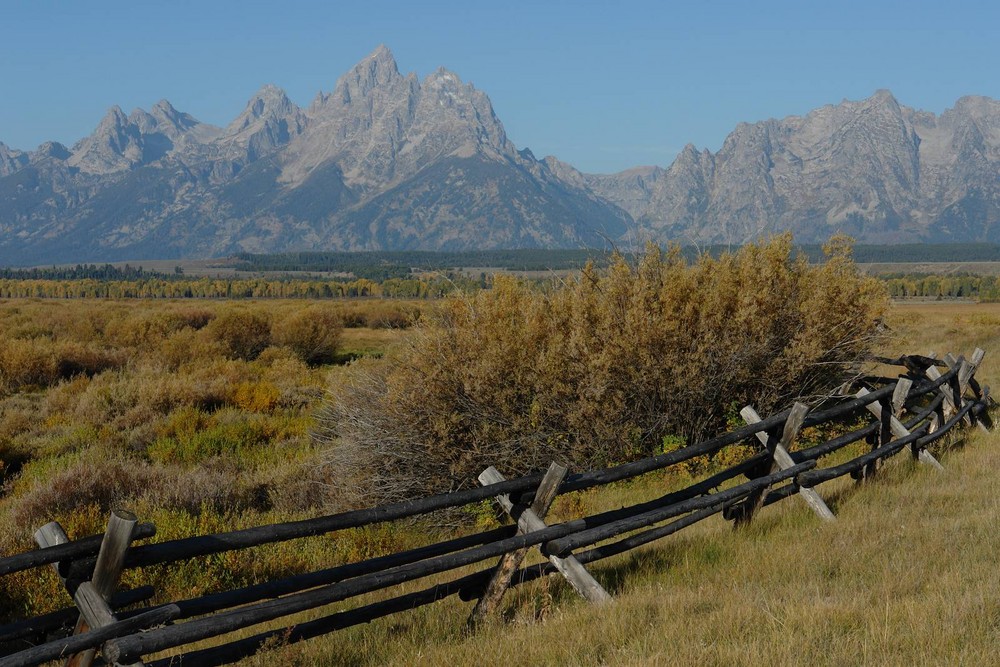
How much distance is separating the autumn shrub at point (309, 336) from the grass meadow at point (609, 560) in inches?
503

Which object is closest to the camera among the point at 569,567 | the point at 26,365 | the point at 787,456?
the point at 569,567

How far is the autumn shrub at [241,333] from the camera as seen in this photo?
3011cm

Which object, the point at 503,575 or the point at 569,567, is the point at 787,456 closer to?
the point at 569,567

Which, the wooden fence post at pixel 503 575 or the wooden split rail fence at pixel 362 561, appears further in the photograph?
the wooden fence post at pixel 503 575

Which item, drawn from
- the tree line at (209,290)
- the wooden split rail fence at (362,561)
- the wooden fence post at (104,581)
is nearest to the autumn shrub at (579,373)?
the wooden split rail fence at (362,561)

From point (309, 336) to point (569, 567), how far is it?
1082 inches

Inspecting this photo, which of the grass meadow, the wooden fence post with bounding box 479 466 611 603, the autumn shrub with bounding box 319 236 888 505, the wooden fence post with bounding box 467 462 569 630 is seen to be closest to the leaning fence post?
the grass meadow

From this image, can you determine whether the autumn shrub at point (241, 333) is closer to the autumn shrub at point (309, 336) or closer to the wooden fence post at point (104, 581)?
the autumn shrub at point (309, 336)

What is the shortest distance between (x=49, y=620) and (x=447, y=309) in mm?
7245

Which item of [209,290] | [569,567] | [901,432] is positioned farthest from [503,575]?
[209,290]

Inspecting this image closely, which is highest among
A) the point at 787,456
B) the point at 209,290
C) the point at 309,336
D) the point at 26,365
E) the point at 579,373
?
the point at 209,290

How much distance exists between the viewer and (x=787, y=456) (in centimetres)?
709

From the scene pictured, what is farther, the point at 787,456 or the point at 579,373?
the point at 579,373

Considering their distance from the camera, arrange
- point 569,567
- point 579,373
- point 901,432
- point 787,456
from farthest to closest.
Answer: point 579,373
point 901,432
point 787,456
point 569,567
